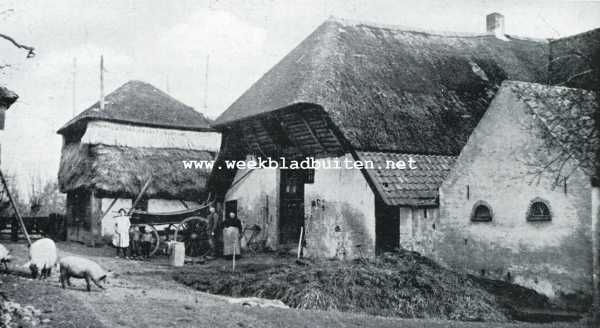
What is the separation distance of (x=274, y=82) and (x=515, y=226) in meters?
8.94

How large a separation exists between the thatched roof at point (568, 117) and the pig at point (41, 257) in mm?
9320

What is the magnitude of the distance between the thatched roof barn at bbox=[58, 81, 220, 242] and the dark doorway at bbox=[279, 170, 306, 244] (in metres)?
4.04

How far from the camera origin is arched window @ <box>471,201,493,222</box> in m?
12.4

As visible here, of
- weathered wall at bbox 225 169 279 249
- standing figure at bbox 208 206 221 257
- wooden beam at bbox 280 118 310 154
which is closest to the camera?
wooden beam at bbox 280 118 310 154

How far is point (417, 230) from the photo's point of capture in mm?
13867

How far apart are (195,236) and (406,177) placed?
7.00 metres

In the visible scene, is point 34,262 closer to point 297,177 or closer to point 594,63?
point 297,177

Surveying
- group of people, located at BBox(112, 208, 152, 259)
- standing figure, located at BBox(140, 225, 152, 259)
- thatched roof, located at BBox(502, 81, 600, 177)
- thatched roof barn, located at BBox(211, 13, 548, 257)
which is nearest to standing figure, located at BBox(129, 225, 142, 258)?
group of people, located at BBox(112, 208, 152, 259)

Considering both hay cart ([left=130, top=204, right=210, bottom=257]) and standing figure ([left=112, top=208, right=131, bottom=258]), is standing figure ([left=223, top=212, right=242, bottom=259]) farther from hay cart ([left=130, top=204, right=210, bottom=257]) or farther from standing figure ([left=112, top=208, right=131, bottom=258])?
standing figure ([left=112, top=208, right=131, bottom=258])

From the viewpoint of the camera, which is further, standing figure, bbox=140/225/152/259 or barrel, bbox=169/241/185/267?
standing figure, bbox=140/225/152/259

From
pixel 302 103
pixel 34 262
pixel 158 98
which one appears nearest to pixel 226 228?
pixel 302 103

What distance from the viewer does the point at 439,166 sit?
50.2 feet

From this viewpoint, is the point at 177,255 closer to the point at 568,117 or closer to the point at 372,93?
the point at 372,93

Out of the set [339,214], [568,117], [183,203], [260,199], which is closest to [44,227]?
[183,203]
